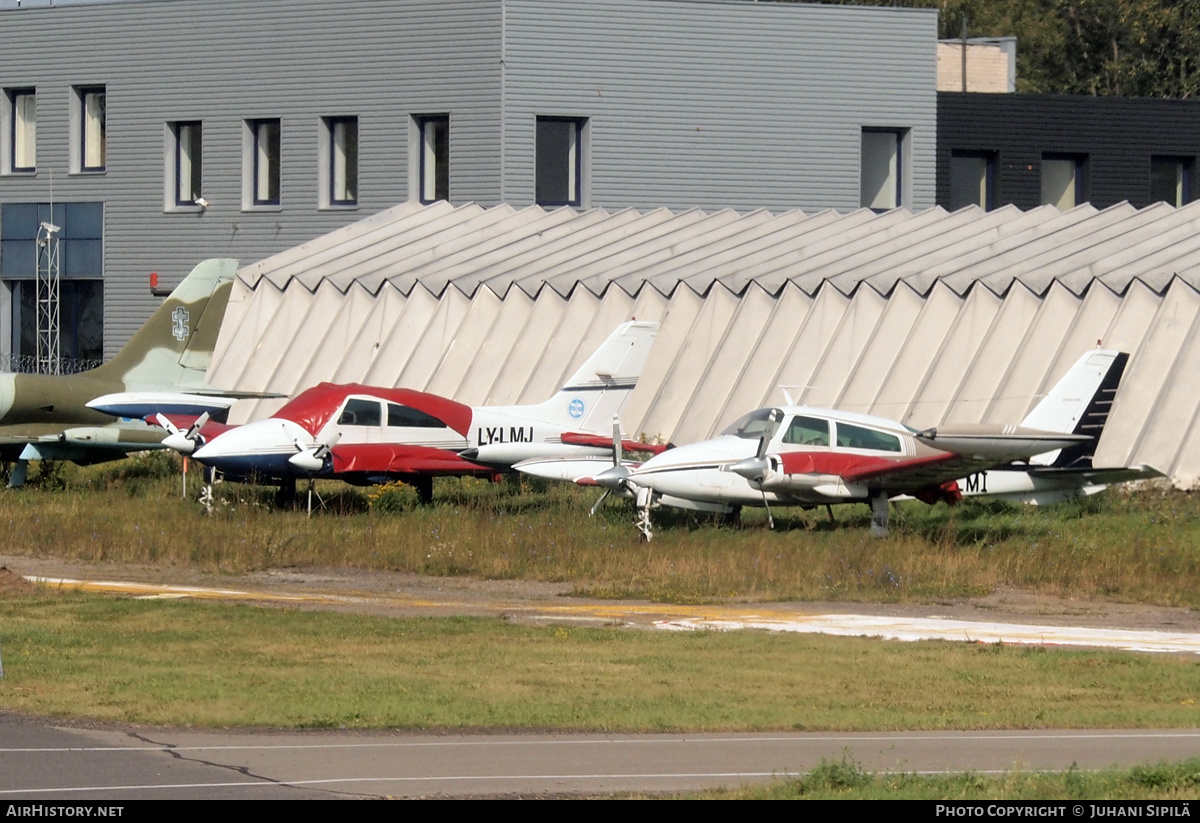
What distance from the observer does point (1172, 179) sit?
5509 cm

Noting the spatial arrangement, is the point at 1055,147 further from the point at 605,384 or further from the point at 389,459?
the point at 389,459

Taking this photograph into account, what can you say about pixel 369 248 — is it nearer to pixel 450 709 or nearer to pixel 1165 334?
pixel 1165 334

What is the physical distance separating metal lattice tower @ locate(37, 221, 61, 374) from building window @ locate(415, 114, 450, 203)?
11229 millimetres

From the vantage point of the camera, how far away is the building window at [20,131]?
168ft

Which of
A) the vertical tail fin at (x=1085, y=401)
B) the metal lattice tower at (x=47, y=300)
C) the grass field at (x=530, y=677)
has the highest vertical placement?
the metal lattice tower at (x=47, y=300)

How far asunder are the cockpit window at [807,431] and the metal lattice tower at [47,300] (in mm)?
31221

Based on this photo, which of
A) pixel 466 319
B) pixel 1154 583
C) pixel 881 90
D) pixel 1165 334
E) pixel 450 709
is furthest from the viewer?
pixel 881 90

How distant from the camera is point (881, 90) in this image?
49.2 metres

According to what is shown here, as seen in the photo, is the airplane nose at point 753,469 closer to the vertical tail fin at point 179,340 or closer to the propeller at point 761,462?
the propeller at point 761,462

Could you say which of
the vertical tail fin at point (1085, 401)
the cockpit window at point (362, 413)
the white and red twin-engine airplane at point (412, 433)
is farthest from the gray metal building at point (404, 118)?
the vertical tail fin at point (1085, 401)

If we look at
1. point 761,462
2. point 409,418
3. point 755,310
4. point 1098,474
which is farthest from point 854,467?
point 755,310

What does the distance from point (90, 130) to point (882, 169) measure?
2334cm
